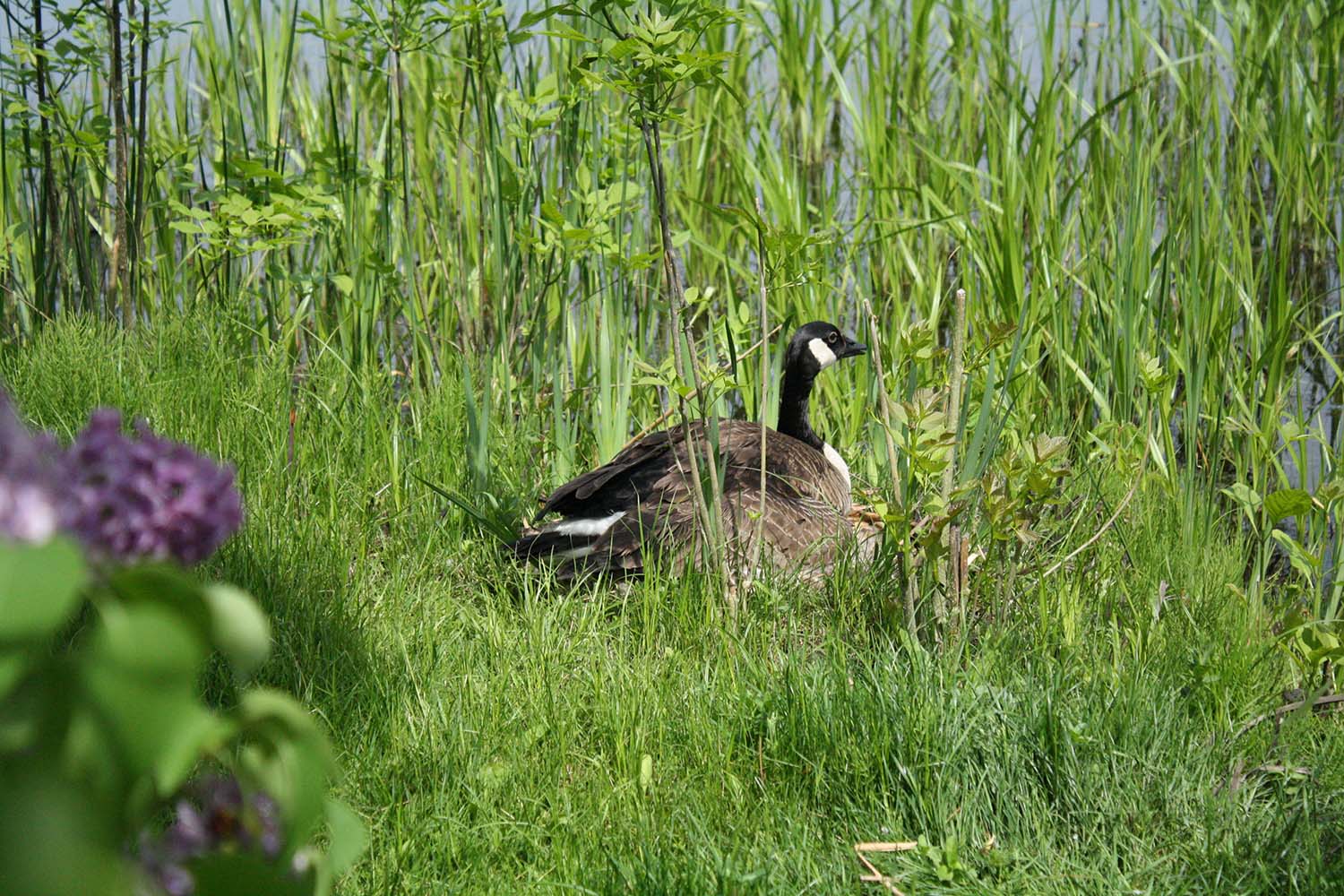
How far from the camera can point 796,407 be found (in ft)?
16.0

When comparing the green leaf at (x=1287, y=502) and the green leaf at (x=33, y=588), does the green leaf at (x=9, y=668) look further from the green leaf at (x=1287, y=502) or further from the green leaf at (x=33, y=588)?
the green leaf at (x=1287, y=502)

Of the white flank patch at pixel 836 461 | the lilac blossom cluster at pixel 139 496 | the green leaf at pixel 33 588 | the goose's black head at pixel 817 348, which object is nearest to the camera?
the green leaf at pixel 33 588

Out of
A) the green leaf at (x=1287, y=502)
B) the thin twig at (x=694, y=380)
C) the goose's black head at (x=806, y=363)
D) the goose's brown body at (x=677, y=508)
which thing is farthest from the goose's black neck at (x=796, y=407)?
the green leaf at (x=1287, y=502)

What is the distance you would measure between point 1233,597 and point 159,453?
3076 mm

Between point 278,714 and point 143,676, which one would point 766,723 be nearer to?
point 278,714

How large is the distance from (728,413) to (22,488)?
438 cm

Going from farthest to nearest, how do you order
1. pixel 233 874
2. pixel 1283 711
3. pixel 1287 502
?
pixel 1287 502 → pixel 1283 711 → pixel 233 874

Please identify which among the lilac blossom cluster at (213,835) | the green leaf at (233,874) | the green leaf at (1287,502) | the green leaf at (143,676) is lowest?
the green leaf at (1287,502)

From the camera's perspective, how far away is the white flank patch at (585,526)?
358cm

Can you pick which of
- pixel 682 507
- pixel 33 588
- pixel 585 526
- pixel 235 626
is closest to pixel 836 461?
pixel 682 507

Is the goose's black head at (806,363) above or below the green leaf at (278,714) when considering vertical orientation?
below

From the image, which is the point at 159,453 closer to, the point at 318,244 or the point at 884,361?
the point at 884,361

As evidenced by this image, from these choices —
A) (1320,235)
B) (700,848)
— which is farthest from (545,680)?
(1320,235)

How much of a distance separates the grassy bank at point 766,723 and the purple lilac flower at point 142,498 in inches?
52.5
